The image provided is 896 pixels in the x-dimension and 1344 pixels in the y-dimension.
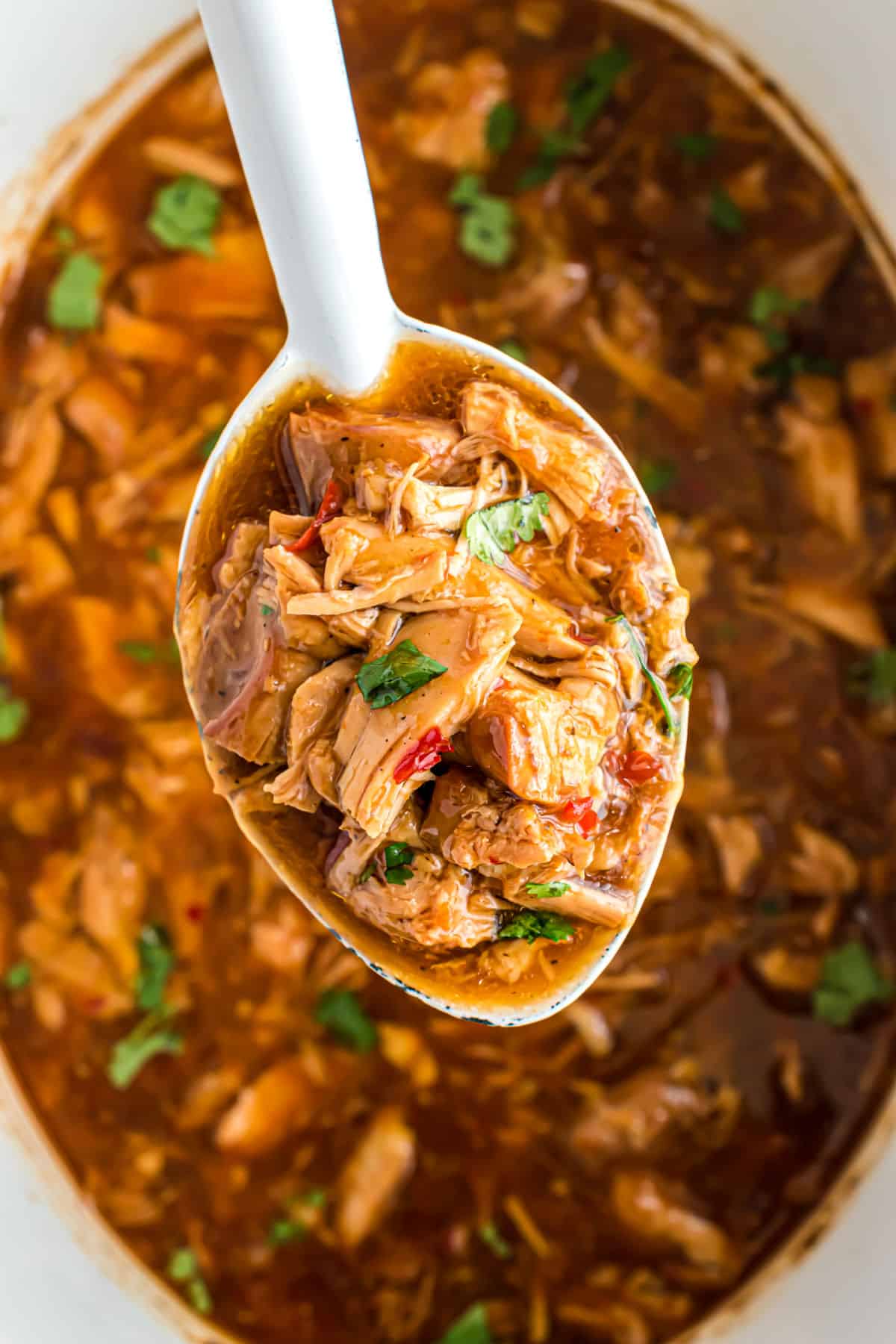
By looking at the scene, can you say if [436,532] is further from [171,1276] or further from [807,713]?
[171,1276]

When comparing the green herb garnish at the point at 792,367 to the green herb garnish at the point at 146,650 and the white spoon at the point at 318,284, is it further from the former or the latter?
the green herb garnish at the point at 146,650

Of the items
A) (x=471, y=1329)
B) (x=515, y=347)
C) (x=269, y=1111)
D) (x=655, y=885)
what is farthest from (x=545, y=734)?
(x=471, y=1329)

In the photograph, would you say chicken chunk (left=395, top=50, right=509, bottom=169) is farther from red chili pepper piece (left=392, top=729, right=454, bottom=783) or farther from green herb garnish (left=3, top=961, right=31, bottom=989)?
green herb garnish (left=3, top=961, right=31, bottom=989)

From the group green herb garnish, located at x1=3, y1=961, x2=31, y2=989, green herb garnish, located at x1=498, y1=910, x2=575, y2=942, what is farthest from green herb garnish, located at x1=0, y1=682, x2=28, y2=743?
green herb garnish, located at x1=498, y1=910, x2=575, y2=942

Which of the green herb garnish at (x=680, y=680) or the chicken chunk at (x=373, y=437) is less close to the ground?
the chicken chunk at (x=373, y=437)

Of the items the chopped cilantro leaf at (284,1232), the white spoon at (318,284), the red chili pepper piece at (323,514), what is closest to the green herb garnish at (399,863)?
the white spoon at (318,284)
